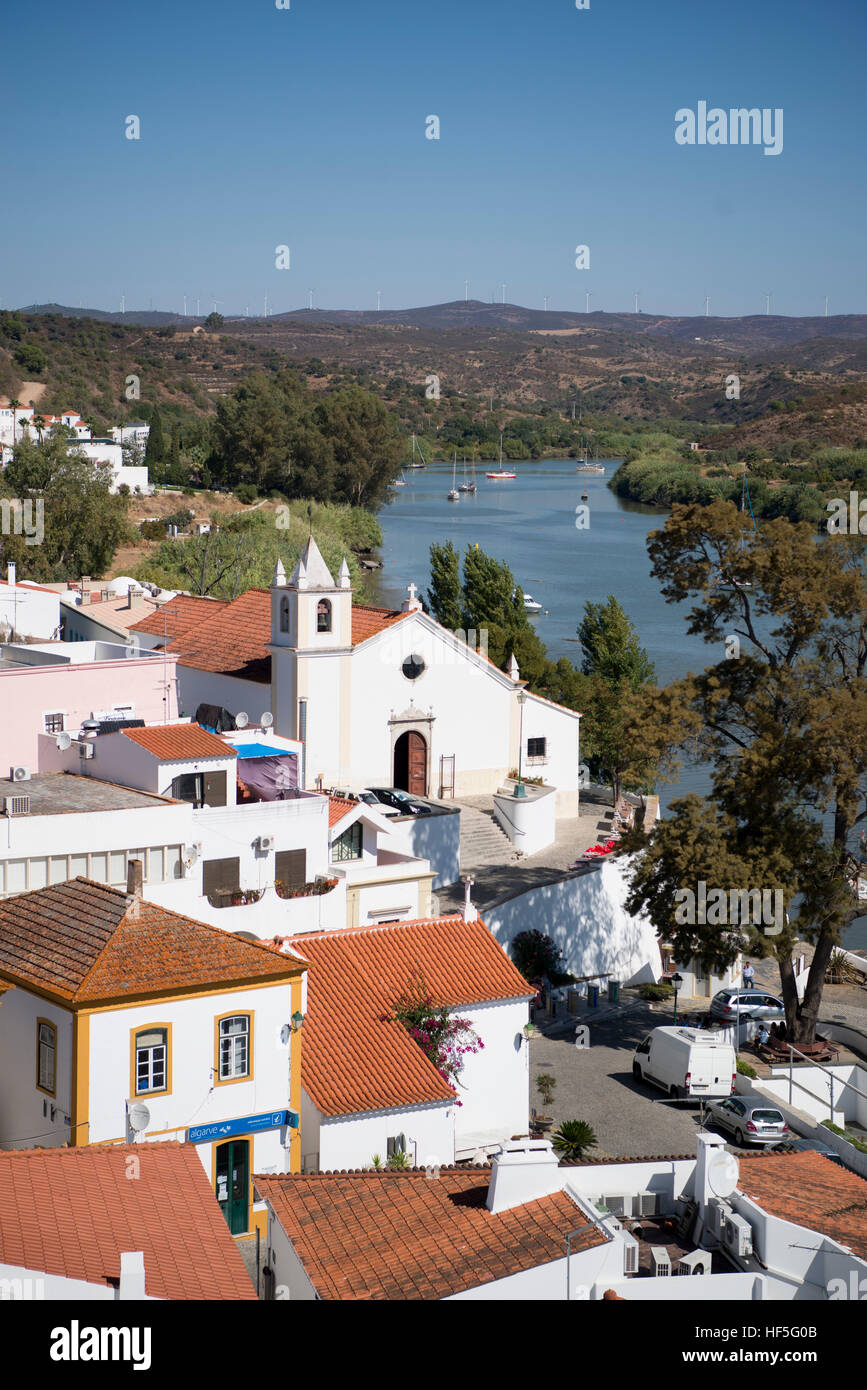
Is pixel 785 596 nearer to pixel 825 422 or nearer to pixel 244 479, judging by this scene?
pixel 244 479

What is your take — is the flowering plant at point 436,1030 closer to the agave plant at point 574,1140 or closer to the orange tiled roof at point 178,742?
the agave plant at point 574,1140

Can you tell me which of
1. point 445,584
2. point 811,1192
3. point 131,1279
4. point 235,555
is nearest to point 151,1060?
point 131,1279

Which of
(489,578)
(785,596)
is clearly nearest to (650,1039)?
(785,596)

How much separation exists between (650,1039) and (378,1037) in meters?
5.66

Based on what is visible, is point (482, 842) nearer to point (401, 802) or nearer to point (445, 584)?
point (401, 802)

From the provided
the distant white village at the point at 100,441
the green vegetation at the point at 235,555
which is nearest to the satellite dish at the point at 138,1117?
the green vegetation at the point at 235,555

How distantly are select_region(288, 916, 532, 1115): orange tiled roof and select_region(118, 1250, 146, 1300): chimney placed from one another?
23.9 ft

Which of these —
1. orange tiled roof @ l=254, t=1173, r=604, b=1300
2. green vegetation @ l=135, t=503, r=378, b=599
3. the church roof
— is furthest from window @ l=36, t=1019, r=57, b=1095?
green vegetation @ l=135, t=503, r=378, b=599

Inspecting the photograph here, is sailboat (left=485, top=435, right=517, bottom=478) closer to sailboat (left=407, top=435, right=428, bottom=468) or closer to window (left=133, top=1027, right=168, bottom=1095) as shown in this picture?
sailboat (left=407, top=435, right=428, bottom=468)

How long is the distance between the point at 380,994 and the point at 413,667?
1486 centimetres

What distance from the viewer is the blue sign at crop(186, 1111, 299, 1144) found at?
16.8 metres

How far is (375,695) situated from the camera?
34.3 meters
